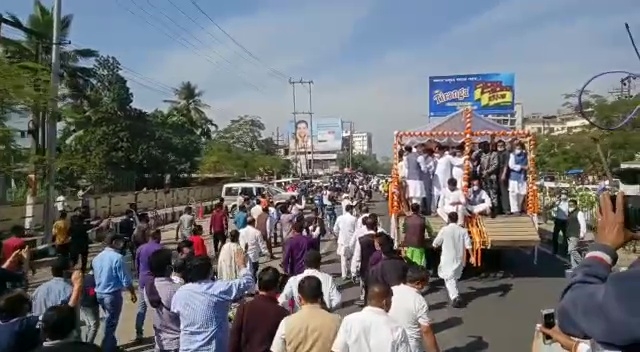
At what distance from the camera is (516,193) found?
14.3 meters

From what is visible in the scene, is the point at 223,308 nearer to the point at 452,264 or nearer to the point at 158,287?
the point at 158,287

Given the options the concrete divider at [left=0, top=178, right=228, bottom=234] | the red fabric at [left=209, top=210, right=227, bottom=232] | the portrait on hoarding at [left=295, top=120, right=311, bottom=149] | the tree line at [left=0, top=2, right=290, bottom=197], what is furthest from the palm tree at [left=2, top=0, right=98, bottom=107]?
the portrait on hoarding at [left=295, top=120, right=311, bottom=149]

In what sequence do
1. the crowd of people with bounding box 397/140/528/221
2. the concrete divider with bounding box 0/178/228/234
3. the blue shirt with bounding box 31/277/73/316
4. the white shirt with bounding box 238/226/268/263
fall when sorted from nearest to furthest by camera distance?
the blue shirt with bounding box 31/277/73/316 < the white shirt with bounding box 238/226/268/263 < the crowd of people with bounding box 397/140/528/221 < the concrete divider with bounding box 0/178/228/234

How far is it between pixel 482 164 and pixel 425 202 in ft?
4.85

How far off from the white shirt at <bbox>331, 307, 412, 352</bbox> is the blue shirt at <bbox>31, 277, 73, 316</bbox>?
10.8ft

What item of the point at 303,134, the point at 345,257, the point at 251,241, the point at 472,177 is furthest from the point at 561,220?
the point at 303,134

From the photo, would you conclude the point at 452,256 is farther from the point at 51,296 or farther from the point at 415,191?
the point at 51,296

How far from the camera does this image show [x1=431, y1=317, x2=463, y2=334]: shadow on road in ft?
31.9

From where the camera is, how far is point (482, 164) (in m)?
14.7

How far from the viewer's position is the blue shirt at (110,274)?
26.1ft

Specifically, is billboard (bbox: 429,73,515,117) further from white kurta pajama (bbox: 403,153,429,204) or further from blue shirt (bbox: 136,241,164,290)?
blue shirt (bbox: 136,241,164,290)

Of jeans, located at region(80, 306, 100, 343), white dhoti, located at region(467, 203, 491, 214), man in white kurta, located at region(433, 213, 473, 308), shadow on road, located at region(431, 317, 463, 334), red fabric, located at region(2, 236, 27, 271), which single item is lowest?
shadow on road, located at region(431, 317, 463, 334)

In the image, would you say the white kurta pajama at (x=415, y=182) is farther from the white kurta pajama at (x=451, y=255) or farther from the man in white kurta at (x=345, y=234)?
the white kurta pajama at (x=451, y=255)

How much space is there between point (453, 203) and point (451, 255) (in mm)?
2540
